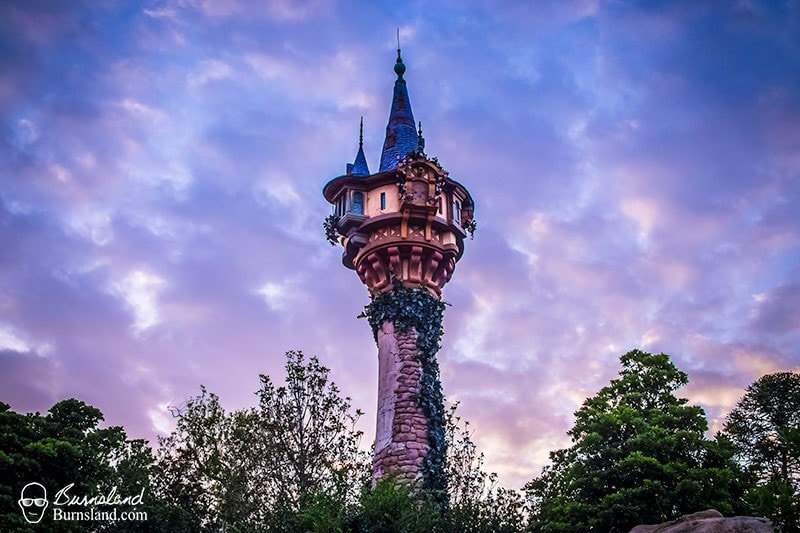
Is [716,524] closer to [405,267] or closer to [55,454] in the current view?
[405,267]

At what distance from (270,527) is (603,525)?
7754mm

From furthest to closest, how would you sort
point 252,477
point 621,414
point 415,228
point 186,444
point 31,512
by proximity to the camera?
point 186,444
point 415,228
point 252,477
point 621,414
point 31,512

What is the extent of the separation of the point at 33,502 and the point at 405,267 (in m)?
12.0

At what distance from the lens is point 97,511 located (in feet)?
66.8

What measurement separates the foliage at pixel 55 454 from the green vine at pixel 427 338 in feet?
26.7

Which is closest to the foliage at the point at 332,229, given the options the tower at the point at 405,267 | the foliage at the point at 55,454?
the tower at the point at 405,267

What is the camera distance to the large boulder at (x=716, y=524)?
13.6 metres

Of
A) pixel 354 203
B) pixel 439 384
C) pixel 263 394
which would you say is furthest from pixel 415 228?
pixel 263 394

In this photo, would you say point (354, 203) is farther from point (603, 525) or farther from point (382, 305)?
point (603, 525)

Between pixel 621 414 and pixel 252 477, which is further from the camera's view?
pixel 252 477

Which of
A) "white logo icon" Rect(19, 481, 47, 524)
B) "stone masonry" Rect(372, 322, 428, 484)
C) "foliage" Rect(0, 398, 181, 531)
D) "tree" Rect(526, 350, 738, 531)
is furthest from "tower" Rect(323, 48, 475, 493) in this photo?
"white logo icon" Rect(19, 481, 47, 524)

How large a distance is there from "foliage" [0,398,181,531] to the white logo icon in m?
0.14

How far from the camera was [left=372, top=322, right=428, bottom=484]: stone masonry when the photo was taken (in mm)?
21422

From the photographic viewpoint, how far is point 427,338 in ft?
77.1
